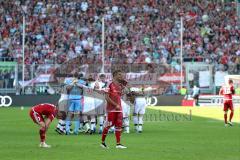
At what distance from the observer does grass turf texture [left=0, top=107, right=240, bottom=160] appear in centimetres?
1911

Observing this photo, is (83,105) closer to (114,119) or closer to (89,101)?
(89,101)

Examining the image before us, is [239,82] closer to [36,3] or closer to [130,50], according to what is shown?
[130,50]

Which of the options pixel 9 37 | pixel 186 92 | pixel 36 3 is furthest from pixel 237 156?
pixel 36 3

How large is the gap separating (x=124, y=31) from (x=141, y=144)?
1415 inches

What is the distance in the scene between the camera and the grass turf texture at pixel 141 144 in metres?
19.1

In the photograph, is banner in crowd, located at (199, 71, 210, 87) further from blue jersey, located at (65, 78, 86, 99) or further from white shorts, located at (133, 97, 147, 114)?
blue jersey, located at (65, 78, 86, 99)

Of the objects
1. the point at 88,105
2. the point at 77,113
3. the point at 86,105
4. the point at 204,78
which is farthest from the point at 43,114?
the point at 204,78

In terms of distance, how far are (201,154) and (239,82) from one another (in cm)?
3506

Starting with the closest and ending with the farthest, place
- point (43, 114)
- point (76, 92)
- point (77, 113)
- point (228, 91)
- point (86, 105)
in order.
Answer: point (43, 114) → point (76, 92) → point (77, 113) → point (86, 105) → point (228, 91)

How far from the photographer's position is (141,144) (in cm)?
2305

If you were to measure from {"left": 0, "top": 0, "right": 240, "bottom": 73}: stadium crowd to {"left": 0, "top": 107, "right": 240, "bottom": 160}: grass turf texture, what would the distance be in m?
21.9

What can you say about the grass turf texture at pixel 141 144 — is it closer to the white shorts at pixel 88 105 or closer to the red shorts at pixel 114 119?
the red shorts at pixel 114 119

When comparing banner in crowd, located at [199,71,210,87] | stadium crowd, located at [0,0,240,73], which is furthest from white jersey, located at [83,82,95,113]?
banner in crowd, located at [199,71,210,87]

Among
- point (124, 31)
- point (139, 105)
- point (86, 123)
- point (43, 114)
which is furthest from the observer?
point (124, 31)
